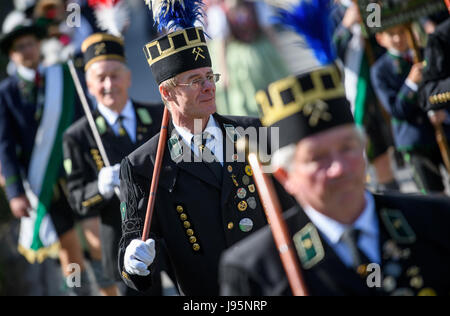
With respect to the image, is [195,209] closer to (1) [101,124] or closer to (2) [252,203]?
(2) [252,203]

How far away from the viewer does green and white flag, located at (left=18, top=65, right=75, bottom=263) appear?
19.2 ft

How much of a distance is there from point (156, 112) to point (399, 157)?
2684mm

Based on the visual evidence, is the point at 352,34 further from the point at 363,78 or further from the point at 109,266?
the point at 109,266

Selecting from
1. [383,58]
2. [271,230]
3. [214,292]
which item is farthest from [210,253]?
[383,58]

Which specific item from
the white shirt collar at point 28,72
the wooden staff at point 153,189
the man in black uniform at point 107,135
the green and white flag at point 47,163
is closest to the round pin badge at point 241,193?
the wooden staff at point 153,189

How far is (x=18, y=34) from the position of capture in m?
6.38

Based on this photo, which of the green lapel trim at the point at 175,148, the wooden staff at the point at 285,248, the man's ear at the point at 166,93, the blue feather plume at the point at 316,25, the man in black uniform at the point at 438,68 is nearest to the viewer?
the wooden staff at the point at 285,248

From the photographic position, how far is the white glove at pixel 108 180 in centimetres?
423

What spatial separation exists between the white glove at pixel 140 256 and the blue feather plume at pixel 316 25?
1163 millimetres

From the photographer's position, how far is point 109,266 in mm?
4801

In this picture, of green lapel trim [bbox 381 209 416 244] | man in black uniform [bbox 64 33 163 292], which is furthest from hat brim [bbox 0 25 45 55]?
green lapel trim [bbox 381 209 416 244]

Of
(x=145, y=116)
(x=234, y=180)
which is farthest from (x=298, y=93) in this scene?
(x=145, y=116)

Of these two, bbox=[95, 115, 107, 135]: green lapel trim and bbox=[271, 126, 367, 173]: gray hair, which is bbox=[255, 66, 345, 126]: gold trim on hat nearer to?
bbox=[271, 126, 367, 173]: gray hair

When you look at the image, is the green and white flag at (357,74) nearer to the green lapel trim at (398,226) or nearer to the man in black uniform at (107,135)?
the man in black uniform at (107,135)
